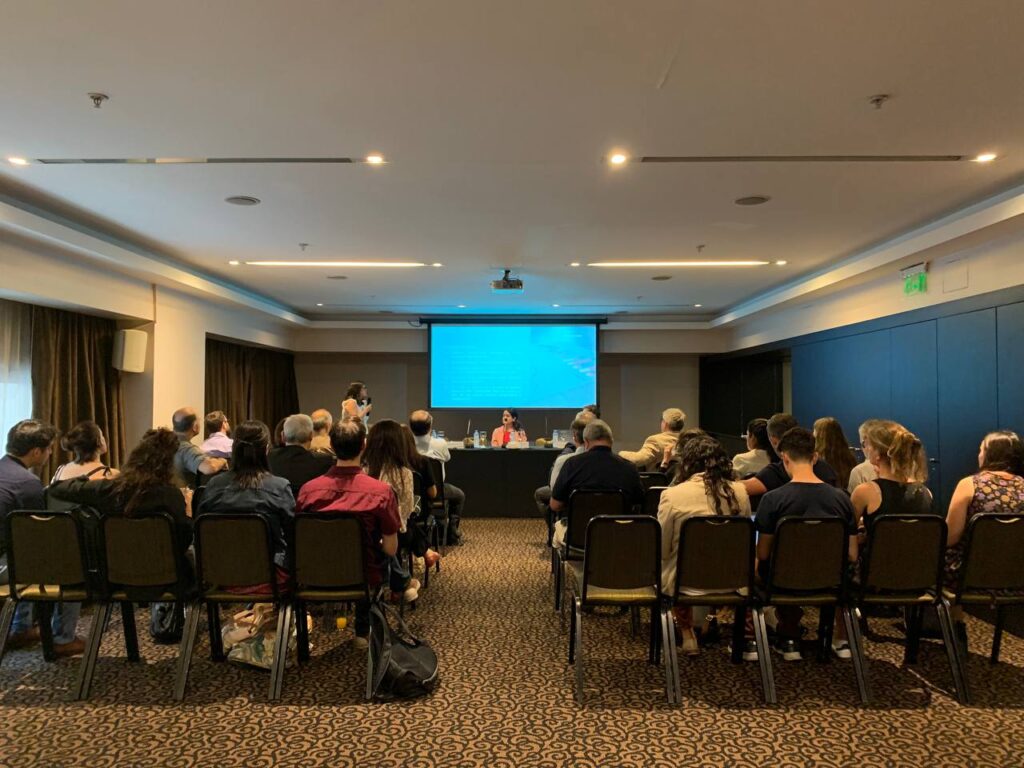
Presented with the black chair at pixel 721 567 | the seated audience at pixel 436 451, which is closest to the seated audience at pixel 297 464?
the seated audience at pixel 436 451

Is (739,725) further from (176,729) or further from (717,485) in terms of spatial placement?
(176,729)

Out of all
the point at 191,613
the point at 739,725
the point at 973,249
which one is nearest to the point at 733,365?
the point at 973,249

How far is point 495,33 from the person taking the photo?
91.7 inches

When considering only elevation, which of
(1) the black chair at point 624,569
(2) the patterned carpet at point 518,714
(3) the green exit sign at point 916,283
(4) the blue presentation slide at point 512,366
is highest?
(3) the green exit sign at point 916,283

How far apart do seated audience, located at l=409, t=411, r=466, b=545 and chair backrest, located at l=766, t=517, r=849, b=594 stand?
9.76ft

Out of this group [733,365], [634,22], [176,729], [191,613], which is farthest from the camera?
[733,365]

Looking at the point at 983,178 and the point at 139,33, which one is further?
the point at 983,178

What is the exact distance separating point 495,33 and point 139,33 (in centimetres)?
130

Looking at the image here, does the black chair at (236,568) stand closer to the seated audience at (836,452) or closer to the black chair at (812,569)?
the black chair at (812,569)

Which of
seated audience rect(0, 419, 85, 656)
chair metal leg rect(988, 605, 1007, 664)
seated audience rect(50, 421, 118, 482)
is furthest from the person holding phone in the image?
chair metal leg rect(988, 605, 1007, 664)

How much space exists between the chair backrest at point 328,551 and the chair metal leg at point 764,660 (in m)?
1.87

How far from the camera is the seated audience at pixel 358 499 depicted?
10.3 feet

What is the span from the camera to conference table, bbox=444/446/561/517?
7488mm

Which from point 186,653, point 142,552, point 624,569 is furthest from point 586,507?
point 142,552
